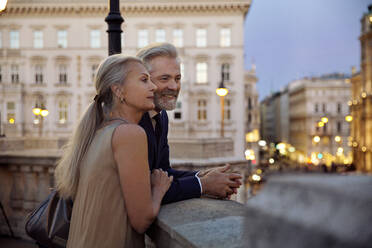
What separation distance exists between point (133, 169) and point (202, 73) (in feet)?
112

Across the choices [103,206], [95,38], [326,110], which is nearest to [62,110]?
[95,38]

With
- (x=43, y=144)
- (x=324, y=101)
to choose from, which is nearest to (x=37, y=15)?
(x=43, y=144)

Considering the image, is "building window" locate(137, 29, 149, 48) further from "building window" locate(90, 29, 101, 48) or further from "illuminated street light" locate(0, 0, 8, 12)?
"illuminated street light" locate(0, 0, 8, 12)

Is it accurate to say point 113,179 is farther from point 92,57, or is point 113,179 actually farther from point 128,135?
point 92,57

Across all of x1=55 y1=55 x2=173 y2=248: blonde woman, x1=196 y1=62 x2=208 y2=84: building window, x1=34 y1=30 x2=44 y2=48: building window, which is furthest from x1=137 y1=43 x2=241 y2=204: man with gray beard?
x1=34 y1=30 x2=44 y2=48: building window

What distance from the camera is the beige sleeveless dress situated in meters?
1.86

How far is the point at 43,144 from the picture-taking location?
1606cm

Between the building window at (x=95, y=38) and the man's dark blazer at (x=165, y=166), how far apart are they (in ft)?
112

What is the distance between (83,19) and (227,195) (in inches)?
1390

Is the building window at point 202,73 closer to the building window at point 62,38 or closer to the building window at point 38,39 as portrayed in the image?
the building window at point 62,38

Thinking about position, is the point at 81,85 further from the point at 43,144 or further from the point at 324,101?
the point at 324,101

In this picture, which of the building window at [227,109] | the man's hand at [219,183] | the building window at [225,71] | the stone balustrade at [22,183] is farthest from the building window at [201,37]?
the man's hand at [219,183]

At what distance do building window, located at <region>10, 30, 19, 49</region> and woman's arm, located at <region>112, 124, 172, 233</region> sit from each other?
37.3 meters

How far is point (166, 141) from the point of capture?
278 cm
